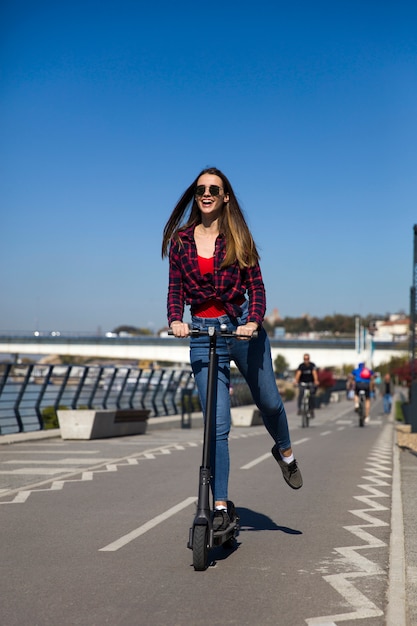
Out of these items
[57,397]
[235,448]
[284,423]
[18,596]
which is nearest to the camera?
[18,596]

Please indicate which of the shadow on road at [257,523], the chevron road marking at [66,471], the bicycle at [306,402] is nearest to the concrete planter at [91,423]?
the chevron road marking at [66,471]

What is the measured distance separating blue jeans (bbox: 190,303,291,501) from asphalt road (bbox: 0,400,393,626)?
1.89 ft

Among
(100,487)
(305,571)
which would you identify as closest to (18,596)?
(305,571)

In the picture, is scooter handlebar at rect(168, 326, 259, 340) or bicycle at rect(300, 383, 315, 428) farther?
bicycle at rect(300, 383, 315, 428)

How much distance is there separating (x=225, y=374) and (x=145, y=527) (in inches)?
70.2

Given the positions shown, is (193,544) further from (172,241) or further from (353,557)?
(172,241)

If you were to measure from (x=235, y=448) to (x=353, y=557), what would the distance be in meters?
11.1

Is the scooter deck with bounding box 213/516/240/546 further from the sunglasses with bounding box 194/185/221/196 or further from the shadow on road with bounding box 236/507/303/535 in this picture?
the sunglasses with bounding box 194/185/221/196

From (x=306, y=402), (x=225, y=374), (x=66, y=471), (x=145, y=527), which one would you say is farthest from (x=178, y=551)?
(x=306, y=402)

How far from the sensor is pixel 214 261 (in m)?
5.86

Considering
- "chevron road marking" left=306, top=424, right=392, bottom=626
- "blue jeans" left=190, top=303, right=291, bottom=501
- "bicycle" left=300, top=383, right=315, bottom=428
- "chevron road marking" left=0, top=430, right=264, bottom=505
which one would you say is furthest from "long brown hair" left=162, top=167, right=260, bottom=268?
"bicycle" left=300, top=383, right=315, bottom=428

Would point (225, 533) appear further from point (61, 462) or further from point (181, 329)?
point (61, 462)

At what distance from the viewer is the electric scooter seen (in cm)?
530

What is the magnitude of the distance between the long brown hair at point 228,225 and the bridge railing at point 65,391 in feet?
44.2
